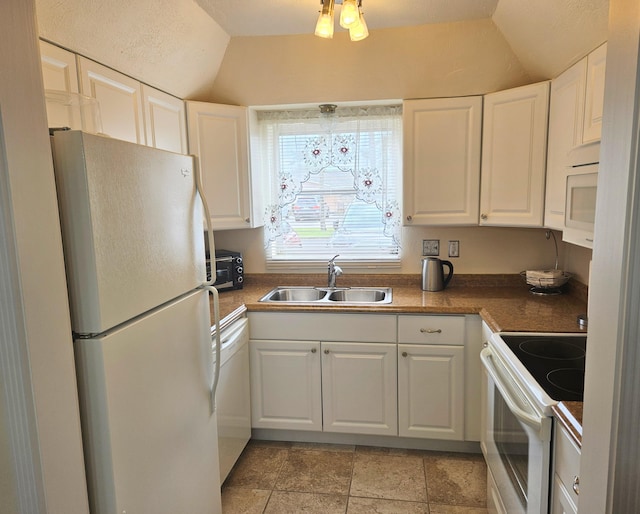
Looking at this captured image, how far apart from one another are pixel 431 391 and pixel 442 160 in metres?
1.33

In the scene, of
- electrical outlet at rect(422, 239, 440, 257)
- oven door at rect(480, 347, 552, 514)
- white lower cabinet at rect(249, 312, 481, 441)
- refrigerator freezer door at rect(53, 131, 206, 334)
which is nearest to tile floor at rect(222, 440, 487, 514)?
white lower cabinet at rect(249, 312, 481, 441)

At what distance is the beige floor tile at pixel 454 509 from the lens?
2.08m

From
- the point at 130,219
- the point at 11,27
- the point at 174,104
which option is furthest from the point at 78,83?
the point at 11,27

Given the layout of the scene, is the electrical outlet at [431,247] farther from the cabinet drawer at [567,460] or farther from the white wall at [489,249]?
the cabinet drawer at [567,460]

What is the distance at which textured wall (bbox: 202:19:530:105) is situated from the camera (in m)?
2.45

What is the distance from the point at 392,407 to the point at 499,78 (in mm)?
1969

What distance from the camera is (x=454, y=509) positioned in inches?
82.7

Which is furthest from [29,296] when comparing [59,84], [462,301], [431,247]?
[431,247]

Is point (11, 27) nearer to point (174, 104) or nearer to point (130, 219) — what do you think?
point (130, 219)

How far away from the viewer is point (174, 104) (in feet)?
8.22

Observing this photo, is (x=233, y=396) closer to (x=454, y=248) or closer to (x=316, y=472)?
(x=316, y=472)

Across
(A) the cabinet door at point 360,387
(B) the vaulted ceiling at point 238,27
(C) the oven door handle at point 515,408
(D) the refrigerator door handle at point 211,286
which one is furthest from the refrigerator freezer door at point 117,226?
(A) the cabinet door at point 360,387

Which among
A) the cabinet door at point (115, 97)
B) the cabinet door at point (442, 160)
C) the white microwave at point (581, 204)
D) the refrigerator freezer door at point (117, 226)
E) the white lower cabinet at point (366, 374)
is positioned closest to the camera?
the refrigerator freezer door at point (117, 226)

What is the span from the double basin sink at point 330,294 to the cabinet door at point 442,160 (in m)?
0.53
